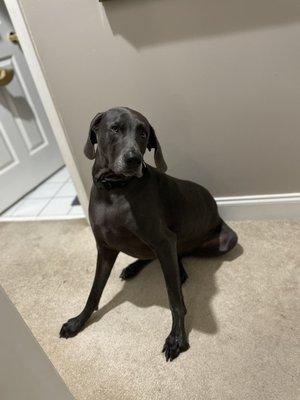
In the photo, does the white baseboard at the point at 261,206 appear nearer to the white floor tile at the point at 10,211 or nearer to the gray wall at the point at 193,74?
the gray wall at the point at 193,74

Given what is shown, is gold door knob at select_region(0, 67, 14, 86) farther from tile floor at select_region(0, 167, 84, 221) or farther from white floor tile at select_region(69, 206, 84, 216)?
white floor tile at select_region(69, 206, 84, 216)

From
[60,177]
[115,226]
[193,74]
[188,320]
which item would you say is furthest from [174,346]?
[60,177]

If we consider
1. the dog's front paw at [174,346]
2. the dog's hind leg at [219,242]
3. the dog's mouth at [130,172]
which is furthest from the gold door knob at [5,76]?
the dog's front paw at [174,346]

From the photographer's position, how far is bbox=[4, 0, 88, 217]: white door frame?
4.56 feet

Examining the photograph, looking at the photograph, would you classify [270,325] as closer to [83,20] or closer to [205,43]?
[205,43]

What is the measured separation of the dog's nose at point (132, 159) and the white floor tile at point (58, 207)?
1327 mm

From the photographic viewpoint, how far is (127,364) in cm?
115

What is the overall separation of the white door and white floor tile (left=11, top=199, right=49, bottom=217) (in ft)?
0.34

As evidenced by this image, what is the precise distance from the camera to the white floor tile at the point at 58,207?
7.30ft

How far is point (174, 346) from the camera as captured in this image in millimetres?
1146

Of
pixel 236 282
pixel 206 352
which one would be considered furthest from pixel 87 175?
pixel 206 352

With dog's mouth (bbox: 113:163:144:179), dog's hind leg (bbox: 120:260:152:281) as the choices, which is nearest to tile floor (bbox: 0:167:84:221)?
dog's hind leg (bbox: 120:260:152:281)

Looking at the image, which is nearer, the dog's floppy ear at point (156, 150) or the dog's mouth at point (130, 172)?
the dog's mouth at point (130, 172)

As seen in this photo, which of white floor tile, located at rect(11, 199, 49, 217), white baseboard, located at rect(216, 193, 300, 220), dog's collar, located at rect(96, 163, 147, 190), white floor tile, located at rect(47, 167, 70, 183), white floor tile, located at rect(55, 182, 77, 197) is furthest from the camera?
white floor tile, located at rect(47, 167, 70, 183)
